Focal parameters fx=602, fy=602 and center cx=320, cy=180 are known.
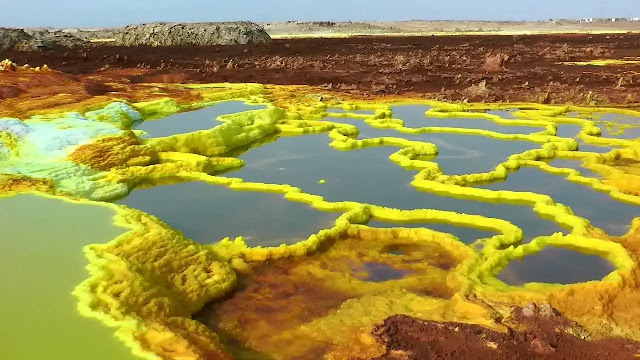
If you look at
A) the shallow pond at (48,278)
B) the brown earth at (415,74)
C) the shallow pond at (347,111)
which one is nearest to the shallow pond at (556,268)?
the shallow pond at (48,278)

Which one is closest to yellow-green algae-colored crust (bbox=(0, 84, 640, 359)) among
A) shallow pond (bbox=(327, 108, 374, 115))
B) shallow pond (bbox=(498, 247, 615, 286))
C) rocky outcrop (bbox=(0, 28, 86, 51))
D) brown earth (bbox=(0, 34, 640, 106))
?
shallow pond (bbox=(498, 247, 615, 286))

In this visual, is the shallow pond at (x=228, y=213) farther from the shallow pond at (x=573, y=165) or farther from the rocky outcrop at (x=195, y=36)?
the rocky outcrop at (x=195, y=36)

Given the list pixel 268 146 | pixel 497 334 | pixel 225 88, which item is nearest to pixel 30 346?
pixel 497 334

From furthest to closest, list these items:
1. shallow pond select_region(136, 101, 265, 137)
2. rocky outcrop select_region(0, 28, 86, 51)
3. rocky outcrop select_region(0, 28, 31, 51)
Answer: rocky outcrop select_region(0, 28, 86, 51), rocky outcrop select_region(0, 28, 31, 51), shallow pond select_region(136, 101, 265, 137)

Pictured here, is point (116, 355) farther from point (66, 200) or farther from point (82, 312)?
point (66, 200)

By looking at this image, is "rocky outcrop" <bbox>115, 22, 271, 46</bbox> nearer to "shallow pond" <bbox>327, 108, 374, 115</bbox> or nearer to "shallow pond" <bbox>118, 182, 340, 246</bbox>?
"shallow pond" <bbox>327, 108, 374, 115</bbox>

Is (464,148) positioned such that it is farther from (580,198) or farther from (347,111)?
(347,111)
